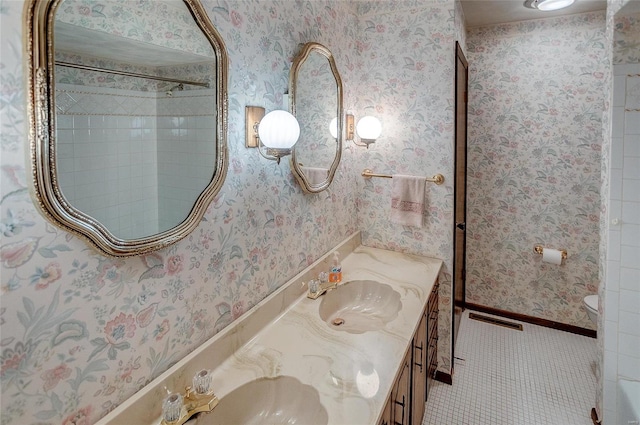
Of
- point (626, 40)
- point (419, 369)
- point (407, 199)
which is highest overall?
point (626, 40)

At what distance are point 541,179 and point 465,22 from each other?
4.55 feet

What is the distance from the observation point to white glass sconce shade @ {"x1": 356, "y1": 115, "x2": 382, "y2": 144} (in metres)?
2.14

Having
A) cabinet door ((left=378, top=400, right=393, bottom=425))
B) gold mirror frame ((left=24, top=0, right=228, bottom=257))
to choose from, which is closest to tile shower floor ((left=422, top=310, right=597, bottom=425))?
cabinet door ((left=378, top=400, right=393, bottom=425))

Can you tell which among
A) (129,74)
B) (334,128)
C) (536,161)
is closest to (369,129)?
(334,128)

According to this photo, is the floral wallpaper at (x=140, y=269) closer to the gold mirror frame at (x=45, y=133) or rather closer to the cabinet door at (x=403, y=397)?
the gold mirror frame at (x=45, y=133)

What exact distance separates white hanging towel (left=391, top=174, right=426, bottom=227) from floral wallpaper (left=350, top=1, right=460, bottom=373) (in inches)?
2.3

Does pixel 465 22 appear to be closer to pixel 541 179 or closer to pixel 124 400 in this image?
pixel 541 179

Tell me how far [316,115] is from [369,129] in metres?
0.47

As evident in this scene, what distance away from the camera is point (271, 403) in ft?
3.78

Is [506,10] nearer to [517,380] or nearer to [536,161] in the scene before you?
[536,161]

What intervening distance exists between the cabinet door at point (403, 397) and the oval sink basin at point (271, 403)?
29 centimetres

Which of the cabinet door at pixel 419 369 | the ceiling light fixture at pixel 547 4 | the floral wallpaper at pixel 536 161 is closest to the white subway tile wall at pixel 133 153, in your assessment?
the cabinet door at pixel 419 369

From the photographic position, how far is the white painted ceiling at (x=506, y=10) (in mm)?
2443

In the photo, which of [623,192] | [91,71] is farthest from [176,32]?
[623,192]
